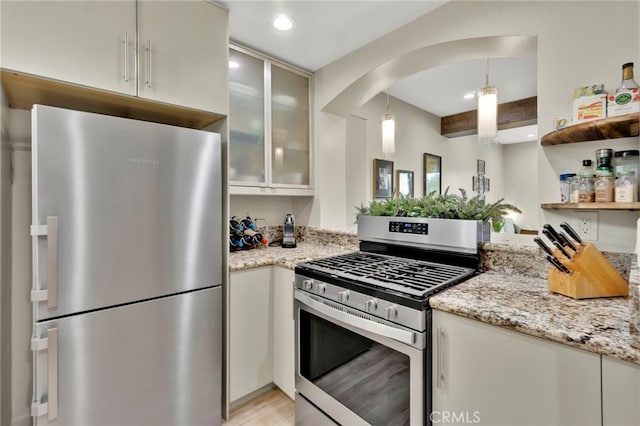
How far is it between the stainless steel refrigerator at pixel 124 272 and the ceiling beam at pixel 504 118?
368cm

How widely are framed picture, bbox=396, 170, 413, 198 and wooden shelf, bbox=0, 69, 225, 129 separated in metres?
2.51

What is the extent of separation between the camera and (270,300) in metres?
1.87

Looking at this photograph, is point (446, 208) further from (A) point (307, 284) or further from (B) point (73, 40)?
(B) point (73, 40)

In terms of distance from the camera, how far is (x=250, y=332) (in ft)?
5.85

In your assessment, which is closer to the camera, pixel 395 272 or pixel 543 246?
pixel 543 246

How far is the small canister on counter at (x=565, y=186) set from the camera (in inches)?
50.3

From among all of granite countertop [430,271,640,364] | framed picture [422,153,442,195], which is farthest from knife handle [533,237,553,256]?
framed picture [422,153,442,195]

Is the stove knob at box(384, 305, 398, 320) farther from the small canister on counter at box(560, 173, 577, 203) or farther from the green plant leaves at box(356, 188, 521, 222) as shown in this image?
the small canister on counter at box(560, 173, 577, 203)

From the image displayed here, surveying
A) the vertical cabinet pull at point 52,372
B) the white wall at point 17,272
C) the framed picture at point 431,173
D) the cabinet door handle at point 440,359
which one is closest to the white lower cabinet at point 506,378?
the cabinet door handle at point 440,359

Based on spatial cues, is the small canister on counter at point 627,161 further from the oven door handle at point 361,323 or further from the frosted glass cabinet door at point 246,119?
the frosted glass cabinet door at point 246,119

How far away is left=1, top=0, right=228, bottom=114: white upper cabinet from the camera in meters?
1.15

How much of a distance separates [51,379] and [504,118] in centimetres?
473

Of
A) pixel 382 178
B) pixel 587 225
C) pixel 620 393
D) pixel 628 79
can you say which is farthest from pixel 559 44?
pixel 382 178

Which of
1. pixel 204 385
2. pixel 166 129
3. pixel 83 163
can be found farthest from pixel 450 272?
pixel 83 163
